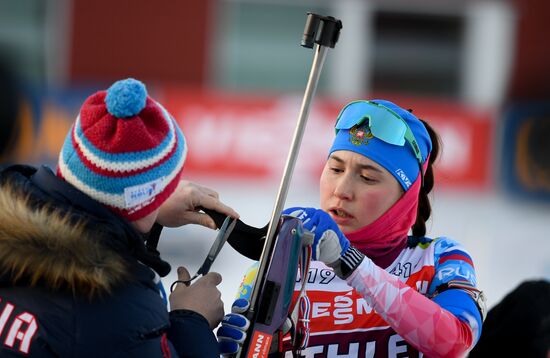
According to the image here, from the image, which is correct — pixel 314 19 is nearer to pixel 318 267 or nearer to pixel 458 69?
pixel 318 267

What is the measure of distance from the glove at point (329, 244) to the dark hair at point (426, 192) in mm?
467

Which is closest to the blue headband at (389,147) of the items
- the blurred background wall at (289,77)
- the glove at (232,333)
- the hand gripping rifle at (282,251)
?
Answer: the hand gripping rifle at (282,251)

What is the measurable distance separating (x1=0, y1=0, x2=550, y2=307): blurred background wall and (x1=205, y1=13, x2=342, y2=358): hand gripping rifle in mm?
5608

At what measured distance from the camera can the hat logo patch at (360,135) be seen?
2141mm

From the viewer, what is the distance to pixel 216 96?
390 inches

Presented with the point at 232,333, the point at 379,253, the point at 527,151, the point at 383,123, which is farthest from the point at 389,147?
the point at 527,151

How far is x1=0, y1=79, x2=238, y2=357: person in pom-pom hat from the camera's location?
5.02 ft

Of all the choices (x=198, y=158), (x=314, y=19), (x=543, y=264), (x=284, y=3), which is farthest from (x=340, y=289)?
(x=284, y=3)

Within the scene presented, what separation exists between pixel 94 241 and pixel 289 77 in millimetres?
10495

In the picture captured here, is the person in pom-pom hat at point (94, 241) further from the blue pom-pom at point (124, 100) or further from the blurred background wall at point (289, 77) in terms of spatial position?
the blurred background wall at point (289, 77)

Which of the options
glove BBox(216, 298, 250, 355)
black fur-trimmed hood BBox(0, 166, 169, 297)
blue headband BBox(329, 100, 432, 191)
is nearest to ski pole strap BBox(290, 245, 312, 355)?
glove BBox(216, 298, 250, 355)

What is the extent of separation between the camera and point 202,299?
5.80 feet

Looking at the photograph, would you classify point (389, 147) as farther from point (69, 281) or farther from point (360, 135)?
point (69, 281)

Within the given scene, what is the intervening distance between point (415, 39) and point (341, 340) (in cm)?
1079
